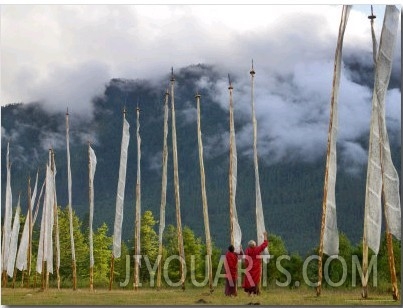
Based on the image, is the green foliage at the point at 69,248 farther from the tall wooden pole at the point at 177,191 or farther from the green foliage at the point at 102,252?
the tall wooden pole at the point at 177,191

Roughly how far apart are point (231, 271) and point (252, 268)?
1.57 ft

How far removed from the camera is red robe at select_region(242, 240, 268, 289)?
17922 millimetres

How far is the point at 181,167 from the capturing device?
2017 cm

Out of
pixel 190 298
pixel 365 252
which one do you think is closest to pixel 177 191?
pixel 190 298

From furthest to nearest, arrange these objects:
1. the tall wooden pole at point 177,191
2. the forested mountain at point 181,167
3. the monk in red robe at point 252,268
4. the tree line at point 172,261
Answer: the tall wooden pole at point 177,191 → the forested mountain at point 181,167 → the tree line at point 172,261 → the monk in red robe at point 252,268

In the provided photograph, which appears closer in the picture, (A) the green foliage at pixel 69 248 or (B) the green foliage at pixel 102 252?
(B) the green foliage at pixel 102 252

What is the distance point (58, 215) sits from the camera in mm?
20906

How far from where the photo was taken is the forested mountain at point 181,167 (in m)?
18.8

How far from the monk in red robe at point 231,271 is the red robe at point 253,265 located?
0.22 metres

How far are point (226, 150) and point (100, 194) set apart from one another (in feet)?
10.1

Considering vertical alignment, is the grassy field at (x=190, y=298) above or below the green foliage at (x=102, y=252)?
below

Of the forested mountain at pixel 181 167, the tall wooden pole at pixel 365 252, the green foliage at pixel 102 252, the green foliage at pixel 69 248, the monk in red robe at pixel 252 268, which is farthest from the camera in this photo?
the green foliage at pixel 69 248

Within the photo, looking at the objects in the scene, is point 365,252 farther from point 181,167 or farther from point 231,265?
point 181,167

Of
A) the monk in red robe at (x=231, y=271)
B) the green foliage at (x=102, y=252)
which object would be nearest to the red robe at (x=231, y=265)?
the monk in red robe at (x=231, y=271)
